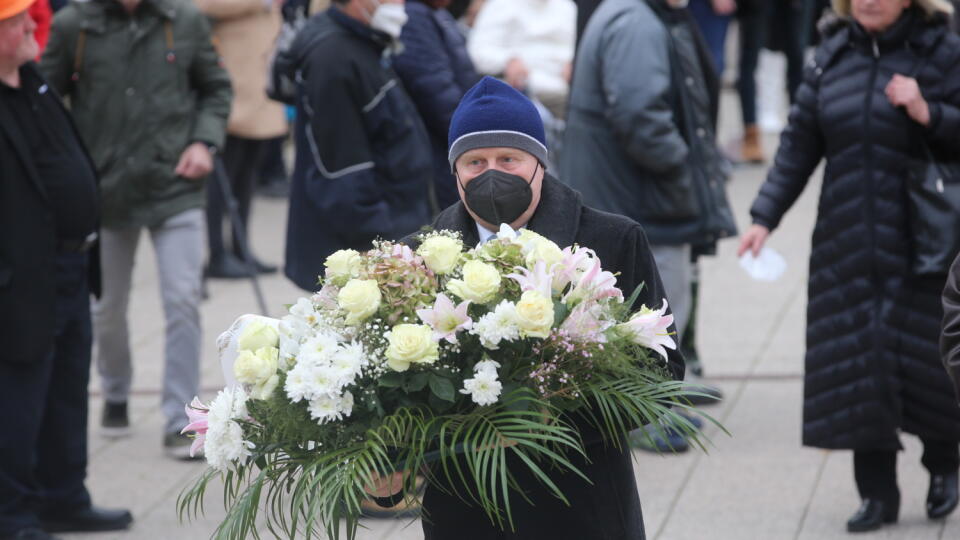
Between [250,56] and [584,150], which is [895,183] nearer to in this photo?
[584,150]

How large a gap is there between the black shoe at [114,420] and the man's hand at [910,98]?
373 cm

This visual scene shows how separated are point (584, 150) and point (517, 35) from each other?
2515mm

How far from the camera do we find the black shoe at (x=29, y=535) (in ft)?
17.6

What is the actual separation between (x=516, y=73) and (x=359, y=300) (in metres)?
5.58

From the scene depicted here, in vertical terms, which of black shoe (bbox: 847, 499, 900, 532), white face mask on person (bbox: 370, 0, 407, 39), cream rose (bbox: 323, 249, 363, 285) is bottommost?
black shoe (bbox: 847, 499, 900, 532)

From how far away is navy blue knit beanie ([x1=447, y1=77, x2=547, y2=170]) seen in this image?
11.3 feet

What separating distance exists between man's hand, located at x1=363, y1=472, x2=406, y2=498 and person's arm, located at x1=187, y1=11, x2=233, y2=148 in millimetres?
3882

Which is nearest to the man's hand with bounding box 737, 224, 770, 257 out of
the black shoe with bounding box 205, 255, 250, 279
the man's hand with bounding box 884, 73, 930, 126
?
the man's hand with bounding box 884, 73, 930, 126

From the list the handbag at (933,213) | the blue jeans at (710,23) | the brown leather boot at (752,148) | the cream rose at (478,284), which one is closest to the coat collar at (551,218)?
the cream rose at (478,284)

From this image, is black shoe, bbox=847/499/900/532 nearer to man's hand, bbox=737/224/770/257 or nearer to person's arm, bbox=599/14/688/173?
man's hand, bbox=737/224/770/257

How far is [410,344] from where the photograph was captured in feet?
9.02

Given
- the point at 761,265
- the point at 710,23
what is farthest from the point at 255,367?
→ the point at 710,23

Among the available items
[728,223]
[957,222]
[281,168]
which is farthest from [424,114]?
[281,168]

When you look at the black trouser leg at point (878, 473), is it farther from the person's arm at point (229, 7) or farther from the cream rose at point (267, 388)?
the person's arm at point (229, 7)
